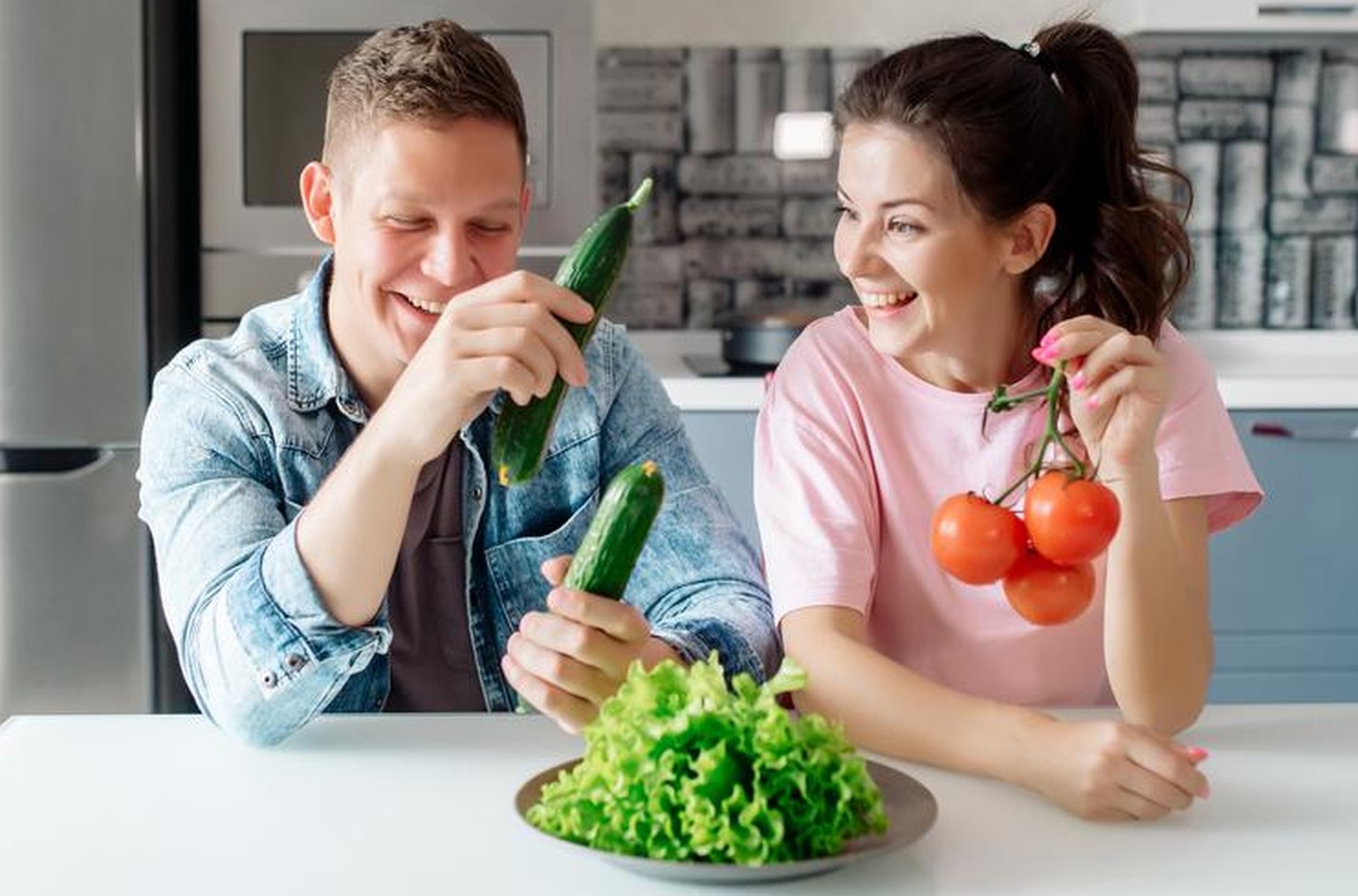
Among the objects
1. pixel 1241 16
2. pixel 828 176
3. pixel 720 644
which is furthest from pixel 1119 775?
pixel 828 176

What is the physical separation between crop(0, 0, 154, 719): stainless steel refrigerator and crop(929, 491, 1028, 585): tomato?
224 cm

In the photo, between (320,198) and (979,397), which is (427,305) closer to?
(320,198)

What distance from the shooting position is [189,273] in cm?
336

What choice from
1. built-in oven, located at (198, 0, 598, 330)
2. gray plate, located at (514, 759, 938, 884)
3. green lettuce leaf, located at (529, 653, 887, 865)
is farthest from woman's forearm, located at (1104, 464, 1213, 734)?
built-in oven, located at (198, 0, 598, 330)

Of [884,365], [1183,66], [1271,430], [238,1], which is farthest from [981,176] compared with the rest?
[1183,66]

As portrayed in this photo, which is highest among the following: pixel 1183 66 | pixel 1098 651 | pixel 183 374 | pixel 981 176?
pixel 1183 66

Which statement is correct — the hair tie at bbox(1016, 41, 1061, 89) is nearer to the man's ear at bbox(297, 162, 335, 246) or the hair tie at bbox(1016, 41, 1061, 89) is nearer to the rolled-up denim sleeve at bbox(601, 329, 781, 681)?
the rolled-up denim sleeve at bbox(601, 329, 781, 681)

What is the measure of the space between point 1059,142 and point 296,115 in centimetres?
185

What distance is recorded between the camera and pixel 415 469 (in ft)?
4.94

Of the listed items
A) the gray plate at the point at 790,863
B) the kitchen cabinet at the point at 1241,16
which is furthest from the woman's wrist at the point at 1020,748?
the kitchen cabinet at the point at 1241,16

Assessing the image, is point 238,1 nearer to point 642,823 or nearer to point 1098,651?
point 1098,651

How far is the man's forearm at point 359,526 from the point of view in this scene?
1492 mm

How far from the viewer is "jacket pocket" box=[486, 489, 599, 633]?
6.03 ft

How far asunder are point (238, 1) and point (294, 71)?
0.51 ft
